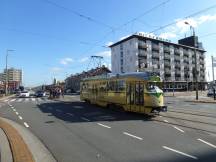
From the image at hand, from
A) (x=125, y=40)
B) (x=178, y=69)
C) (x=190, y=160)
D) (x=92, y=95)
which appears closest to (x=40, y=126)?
(x=190, y=160)

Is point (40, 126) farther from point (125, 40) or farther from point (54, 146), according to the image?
point (125, 40)

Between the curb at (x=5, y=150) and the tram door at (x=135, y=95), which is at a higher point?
the tram door at (x=135, y=95)

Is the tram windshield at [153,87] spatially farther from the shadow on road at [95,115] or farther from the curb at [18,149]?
the curb at [18,149]

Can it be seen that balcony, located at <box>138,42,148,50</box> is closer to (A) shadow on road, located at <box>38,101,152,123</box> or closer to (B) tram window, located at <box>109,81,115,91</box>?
(B) tram window, located at <box>109,81,115,91</box>

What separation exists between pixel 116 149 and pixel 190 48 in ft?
387

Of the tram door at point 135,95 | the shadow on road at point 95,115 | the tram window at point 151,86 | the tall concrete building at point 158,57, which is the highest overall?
the tall concrete building at point 158,57

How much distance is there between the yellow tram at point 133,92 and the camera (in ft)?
65.4

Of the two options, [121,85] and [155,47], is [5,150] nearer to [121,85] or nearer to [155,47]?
[121,85]

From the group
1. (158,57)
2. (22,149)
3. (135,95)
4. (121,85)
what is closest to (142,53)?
(158,57)

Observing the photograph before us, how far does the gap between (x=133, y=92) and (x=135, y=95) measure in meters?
0.29

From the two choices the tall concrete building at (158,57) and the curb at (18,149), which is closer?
the curb at (18,149)

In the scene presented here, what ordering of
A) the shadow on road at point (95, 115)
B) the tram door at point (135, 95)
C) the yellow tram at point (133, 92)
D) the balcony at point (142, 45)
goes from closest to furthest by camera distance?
the shadow on road at point (95, 115), the yellow tram at point (133, 92), the tram door at point (135, 95), the balcony at point (142, 45)

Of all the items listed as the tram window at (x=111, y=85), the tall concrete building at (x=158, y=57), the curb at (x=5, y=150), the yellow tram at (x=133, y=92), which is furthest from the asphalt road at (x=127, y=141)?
the tall concrete building at (x=158, y=57)

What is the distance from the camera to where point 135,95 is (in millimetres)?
21266
